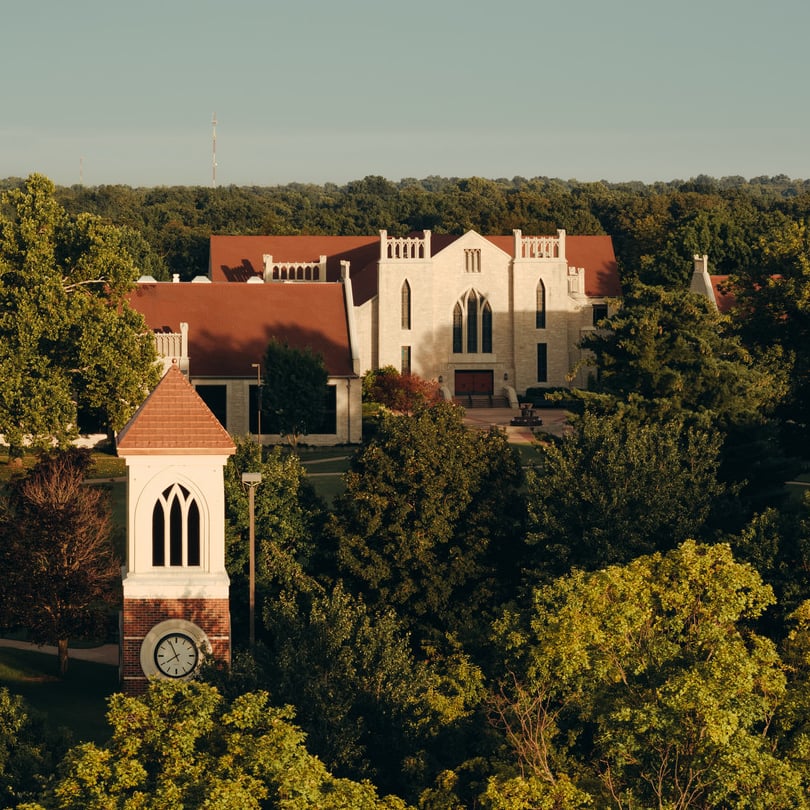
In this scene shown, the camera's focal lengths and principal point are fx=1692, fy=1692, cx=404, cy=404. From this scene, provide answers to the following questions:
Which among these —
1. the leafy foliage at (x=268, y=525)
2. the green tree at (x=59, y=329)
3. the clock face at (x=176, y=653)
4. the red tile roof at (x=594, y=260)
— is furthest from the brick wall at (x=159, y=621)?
the red tile roof at (x=594, y=260)

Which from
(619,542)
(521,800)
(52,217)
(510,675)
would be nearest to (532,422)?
(52,217)

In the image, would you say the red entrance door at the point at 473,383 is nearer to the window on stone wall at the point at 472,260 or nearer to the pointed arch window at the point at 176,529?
the window on stone wall at the point at 472,260

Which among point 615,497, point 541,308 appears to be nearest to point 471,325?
point 541,308

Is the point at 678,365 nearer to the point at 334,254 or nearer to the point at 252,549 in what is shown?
the point at 252,549

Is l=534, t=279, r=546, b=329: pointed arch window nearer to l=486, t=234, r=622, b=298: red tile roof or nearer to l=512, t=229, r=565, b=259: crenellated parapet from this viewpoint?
l=512, t=229, r=565, b=259: crenellated parapet

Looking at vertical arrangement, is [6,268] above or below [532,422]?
above

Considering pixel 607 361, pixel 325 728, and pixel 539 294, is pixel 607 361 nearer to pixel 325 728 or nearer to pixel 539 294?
pixel 325 728

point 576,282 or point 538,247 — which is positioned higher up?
point 538,247
